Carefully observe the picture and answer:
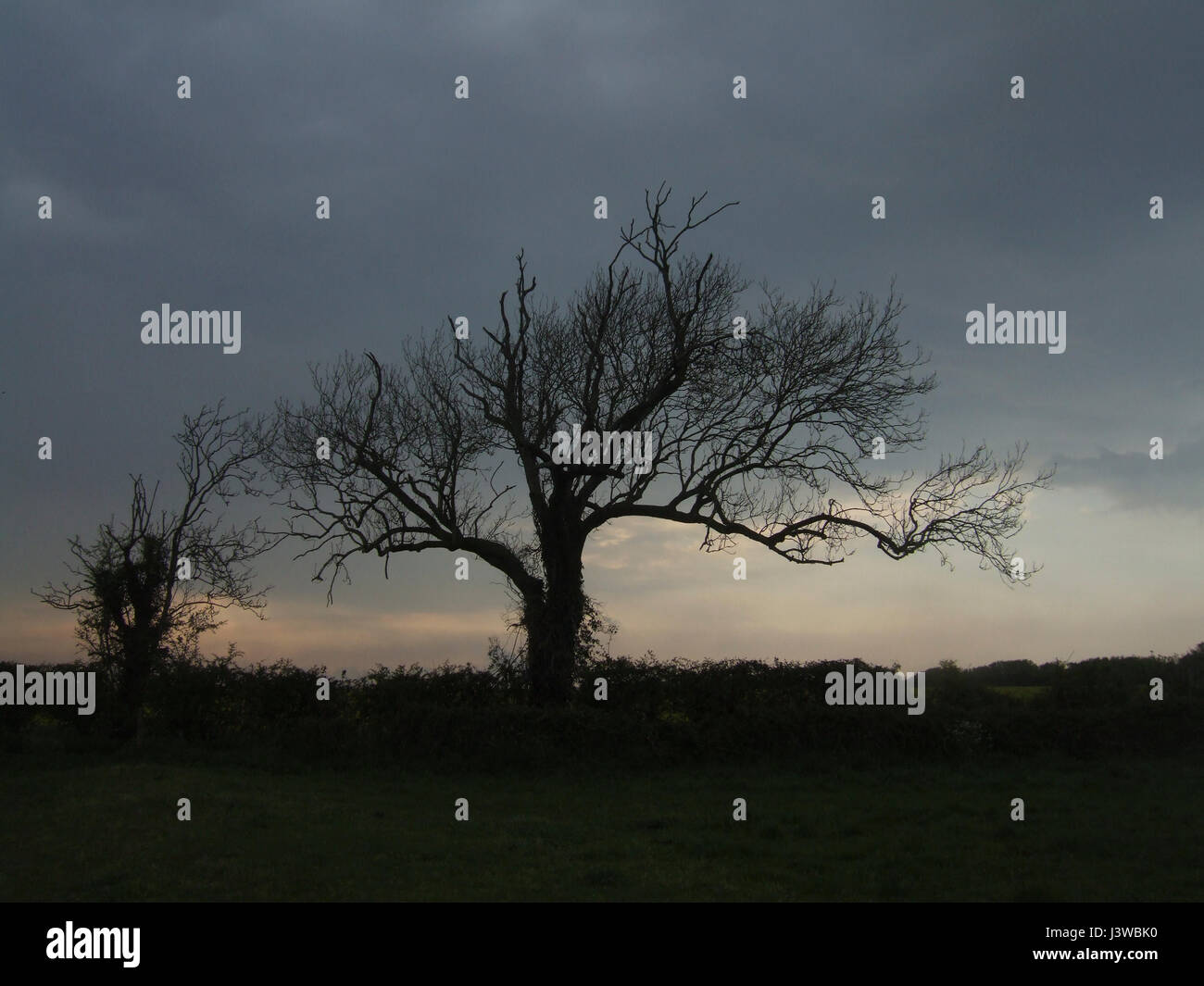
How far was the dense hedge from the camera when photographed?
18297mm

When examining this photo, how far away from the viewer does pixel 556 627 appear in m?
22.0

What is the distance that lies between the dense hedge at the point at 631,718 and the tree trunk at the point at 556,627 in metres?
0.47

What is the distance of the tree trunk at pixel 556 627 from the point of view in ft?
70.2

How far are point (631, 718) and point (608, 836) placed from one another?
6.59m

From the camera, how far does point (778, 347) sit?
2234cm

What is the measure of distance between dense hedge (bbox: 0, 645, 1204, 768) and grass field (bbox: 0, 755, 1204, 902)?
1.05 meters

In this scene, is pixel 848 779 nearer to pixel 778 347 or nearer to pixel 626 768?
pixel 626 768

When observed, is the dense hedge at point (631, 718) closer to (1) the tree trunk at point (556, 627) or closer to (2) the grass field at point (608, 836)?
(1) the tree trunk at point (556, 627)

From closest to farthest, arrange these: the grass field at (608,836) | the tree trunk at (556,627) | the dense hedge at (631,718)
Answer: the grass field at (608,836) → the dense hedge at (631,718) → the tree trunk at (556,627)

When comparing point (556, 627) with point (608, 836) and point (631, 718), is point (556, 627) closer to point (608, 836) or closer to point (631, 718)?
point (631, 718)

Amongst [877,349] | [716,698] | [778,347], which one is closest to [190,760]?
[716,698]

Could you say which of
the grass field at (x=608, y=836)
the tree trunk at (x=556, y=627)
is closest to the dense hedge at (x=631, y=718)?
the tree trunk at (x=556, y=627)

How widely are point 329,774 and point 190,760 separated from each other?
3.38m
